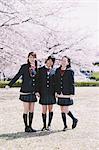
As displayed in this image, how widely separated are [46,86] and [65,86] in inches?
18.0

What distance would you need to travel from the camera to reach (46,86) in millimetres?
9023

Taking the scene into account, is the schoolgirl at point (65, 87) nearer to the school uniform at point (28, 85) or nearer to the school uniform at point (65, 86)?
the school uniform at point (65, 86)

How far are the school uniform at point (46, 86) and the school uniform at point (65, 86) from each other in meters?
0.14

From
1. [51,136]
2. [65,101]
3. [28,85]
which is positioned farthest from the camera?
[65,101]

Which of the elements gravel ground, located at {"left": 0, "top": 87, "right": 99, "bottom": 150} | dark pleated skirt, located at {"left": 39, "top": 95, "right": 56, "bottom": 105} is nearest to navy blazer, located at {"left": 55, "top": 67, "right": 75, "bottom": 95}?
dark pleated skirt, located at {"left": 39, "top": 95, "right": 56, "bottom": 105}

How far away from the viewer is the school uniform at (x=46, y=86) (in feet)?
A: 29.5

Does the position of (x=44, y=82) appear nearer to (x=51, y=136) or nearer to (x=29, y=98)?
(x=29, y=98)

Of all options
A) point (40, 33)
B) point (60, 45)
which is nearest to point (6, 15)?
point (40, 33)

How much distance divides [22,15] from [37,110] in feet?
19.3

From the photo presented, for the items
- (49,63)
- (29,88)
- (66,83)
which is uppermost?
(49,63)

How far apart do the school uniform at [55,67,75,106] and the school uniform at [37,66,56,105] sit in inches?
5.4

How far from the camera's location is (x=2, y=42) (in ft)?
57.6

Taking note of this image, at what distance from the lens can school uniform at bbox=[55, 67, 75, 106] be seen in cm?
918

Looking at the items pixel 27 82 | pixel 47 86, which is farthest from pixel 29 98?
pixel 47 86
